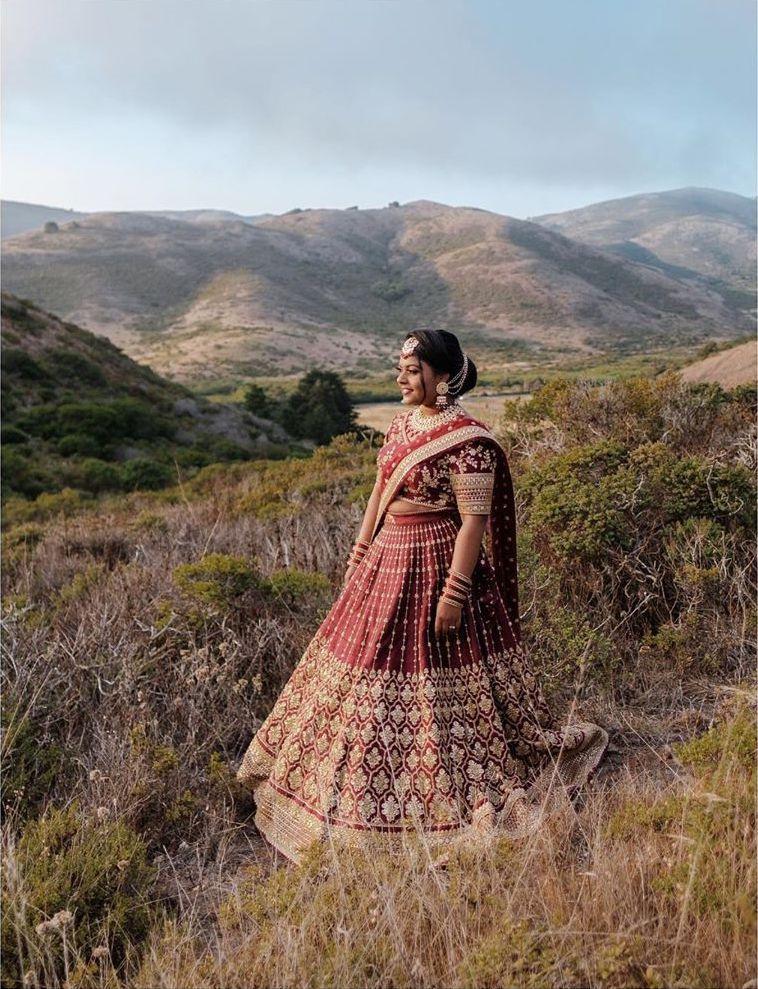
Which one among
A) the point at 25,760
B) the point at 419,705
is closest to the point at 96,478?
the point at 25,760

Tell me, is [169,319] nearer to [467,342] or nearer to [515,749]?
[467,342]

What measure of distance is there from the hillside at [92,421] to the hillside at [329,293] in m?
33.6

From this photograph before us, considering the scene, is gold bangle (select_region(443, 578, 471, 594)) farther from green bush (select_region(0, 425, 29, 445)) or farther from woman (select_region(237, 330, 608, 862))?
green bush (select_region(0, 425, 29, 445))

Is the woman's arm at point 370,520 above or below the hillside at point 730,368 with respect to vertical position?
below

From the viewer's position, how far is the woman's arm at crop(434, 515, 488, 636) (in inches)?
112

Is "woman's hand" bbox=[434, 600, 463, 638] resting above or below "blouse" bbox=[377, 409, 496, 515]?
below

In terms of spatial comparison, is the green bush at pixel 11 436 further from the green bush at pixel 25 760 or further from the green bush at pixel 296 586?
the green bush at pixel 25 760

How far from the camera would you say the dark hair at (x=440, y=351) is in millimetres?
2965

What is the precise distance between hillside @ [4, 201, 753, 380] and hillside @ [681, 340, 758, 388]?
179 feet

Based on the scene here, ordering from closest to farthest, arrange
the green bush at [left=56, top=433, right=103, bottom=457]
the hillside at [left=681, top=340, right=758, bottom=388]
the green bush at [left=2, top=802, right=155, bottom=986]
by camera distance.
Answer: the green bush at [left=2, top=802, right=155, bottom=986], the hillside at [left=681, top=340, right=758, bottom=388], the green bush at [left=56, top=433, right=103, bottom=457]

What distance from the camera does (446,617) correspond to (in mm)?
2857

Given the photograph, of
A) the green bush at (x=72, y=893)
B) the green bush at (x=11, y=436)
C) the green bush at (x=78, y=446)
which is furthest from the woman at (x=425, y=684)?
the green bush at (x=11, y=436)

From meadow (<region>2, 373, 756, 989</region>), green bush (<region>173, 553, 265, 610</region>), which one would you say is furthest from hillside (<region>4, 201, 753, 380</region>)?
green bush (<region>173, 553, 265, 610</region>)

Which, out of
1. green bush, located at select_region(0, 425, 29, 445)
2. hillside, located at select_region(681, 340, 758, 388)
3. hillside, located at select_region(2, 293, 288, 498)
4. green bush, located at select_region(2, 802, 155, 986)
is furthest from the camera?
green bush, located at select_region(0, 425, 29, 445)
